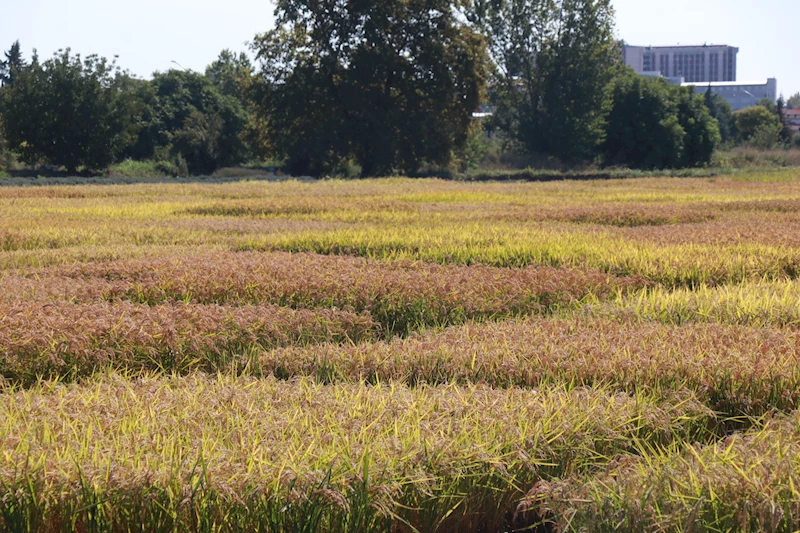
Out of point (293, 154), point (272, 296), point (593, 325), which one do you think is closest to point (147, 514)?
point (593, 325)

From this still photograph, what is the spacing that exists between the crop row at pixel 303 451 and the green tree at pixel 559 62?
48838 mm

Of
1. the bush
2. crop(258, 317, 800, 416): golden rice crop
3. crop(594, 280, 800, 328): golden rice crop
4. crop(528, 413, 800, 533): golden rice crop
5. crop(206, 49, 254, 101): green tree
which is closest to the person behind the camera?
crop(528, 413, 800, 533): golden rice crop

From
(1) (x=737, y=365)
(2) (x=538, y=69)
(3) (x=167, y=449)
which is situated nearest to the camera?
(3) (x=167, y=449)

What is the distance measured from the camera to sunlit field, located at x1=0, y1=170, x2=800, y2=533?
7.18 feet

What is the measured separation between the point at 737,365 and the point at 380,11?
40029 mm

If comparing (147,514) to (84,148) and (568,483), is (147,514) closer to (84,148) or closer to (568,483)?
(568,483)

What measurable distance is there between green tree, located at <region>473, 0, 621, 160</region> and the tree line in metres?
0.07

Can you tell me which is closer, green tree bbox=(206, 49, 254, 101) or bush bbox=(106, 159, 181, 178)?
bush bbox=(106, 159, 181, 178)

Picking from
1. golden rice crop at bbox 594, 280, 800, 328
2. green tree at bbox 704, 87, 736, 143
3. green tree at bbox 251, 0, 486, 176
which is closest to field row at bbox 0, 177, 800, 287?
golden rice crop at bbox 594, 280, 800, 328

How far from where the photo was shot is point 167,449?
2355 millimetres

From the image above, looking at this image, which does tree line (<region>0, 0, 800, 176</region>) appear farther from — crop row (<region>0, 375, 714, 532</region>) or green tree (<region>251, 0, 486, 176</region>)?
crop row (<region>0, 375, 714, 532</region>)

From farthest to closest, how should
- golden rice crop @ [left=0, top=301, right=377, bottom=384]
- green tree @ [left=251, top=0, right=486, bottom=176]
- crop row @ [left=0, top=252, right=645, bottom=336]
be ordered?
green tree @ [left=251, top=0, right=486, bottom=176] < crop row @ [left=0, top=252, right=645, bottom=336] < golden rice crop @ [left=0, top=301, right=377, bottom=384]

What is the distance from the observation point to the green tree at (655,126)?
5153 centimetres

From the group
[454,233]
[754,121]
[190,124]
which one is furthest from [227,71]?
[454,233]
